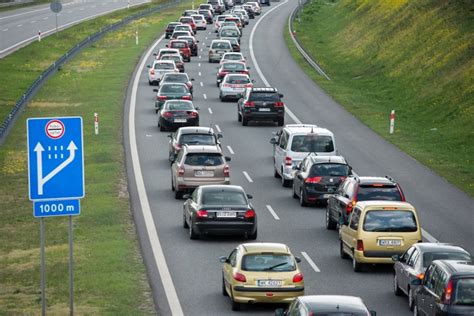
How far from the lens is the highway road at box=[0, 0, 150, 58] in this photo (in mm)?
99188

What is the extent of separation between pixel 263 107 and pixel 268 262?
3139 centimetres

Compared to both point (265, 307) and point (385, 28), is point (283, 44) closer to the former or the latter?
point (385, 28)

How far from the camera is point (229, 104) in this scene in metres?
63.8

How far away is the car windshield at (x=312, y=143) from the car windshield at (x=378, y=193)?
8.95 meters

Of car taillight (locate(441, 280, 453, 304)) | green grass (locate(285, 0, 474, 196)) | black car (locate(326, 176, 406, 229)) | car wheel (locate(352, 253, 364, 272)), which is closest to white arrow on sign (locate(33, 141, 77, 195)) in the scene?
car taillight (locate(441, 280, 453, 304))

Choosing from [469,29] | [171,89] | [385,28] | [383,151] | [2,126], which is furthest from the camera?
[385,28]

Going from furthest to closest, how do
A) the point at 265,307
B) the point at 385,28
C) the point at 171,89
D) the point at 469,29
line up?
the point at 385,28
the point at 469,29
the point at 171,89
the point at 265,307

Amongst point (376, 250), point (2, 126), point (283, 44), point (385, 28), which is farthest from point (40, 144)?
point (283, 44)

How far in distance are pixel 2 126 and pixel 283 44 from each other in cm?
4476

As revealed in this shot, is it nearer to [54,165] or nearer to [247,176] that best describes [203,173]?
[247,176]

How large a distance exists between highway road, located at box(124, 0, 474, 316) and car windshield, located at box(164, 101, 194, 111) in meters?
1.16

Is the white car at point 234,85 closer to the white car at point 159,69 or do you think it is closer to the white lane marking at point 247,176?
the white car at point 159,69

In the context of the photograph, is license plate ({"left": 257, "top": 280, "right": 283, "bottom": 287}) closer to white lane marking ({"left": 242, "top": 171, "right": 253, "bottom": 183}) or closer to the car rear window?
the car rear window

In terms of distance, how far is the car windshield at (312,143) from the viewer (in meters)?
40.9
